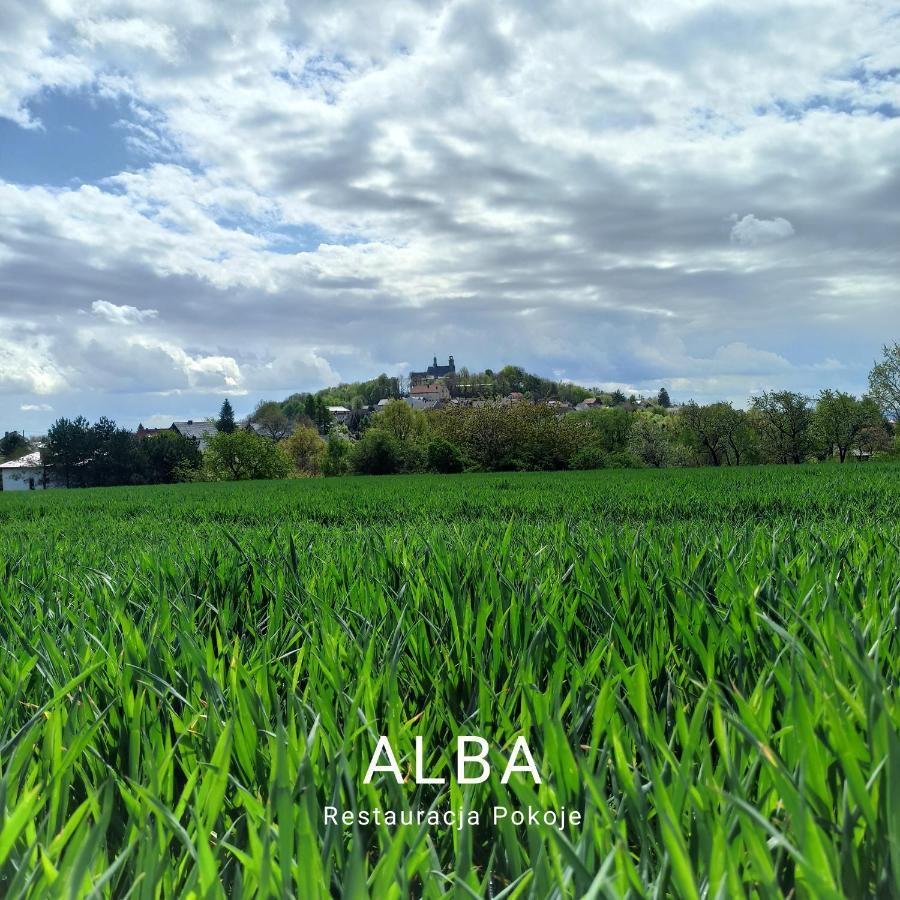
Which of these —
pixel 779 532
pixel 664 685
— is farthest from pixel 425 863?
pixel 779 532

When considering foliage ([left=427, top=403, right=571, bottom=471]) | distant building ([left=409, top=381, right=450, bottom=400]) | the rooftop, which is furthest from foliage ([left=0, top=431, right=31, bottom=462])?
foliage ([left=427, top=403, right=571, bottom=471])

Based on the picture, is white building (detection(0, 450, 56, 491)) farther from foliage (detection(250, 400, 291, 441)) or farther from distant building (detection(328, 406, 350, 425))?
distant building (detection(328, 406, 350, 425))

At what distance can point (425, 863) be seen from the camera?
1.01m

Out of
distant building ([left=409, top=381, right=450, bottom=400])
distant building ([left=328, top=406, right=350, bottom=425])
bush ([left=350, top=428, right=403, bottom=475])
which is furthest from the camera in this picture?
distant building ([left=409, top=381, right=450, bottom=400])

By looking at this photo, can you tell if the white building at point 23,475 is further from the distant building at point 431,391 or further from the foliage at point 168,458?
the distant building at point 431,391

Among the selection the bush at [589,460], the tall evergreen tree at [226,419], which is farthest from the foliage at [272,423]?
the bush at [589,460]

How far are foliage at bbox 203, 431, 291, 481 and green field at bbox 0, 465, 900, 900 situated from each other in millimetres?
70756

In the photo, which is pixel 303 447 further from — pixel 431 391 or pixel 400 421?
pixel 431 391

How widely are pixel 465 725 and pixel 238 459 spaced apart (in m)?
73.8

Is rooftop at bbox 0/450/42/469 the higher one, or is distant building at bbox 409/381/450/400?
distant building at bbox 409/381/450/400

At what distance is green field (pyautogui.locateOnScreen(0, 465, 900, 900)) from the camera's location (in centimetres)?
88

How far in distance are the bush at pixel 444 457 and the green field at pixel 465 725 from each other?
46.9m

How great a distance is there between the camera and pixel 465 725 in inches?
53.9

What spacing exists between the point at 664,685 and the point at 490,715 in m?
0.68
